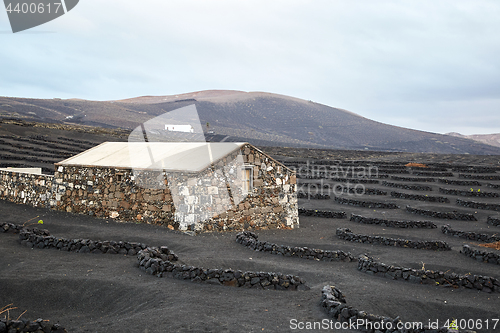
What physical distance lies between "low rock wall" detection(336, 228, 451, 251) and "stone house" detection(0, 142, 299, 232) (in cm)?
249

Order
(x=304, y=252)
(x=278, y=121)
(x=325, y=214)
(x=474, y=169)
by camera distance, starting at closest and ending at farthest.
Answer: (x=304, y=252) → (x=325, y=214) → (x=474, y=169) → (x=278, y=121)

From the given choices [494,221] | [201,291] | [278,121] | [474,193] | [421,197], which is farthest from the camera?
[278,121]

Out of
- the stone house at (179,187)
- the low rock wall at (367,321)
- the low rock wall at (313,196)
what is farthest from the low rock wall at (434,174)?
the low rock wall at (367,321)

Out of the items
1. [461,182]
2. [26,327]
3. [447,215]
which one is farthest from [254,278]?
[461,182]

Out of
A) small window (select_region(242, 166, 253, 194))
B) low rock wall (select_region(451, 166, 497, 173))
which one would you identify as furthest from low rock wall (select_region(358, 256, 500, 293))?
Answer: low rock wall (select_region(451, 166, 497, 173))

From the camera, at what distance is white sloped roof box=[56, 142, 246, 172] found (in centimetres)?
1470

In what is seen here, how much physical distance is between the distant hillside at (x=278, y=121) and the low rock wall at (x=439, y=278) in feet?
322

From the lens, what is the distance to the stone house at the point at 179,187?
46.7 feet

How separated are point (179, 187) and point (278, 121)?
140697 millimetres

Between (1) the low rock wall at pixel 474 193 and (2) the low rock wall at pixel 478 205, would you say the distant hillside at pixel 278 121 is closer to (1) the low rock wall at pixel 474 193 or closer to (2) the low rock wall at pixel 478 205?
(1) the low rock wall at pixel 474 193

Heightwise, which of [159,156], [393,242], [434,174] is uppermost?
[159,156]

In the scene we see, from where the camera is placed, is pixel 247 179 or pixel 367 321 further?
pixel 247 179

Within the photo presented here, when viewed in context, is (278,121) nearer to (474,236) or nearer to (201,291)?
(474,236)

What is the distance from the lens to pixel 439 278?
9.73 metres
